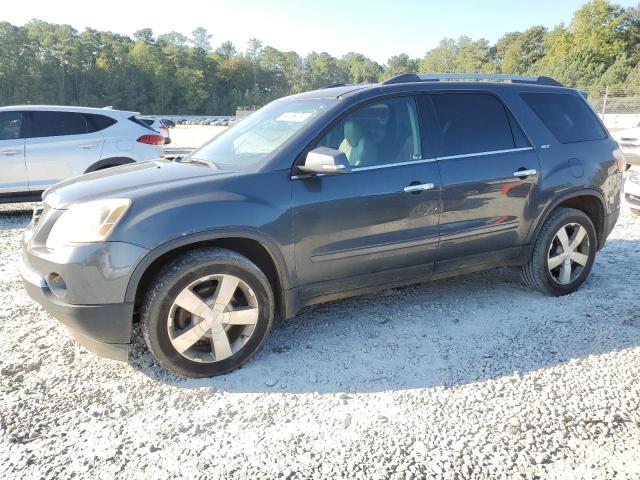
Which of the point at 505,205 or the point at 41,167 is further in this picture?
the point at 41,167

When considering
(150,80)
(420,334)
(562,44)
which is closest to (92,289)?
(420,334)

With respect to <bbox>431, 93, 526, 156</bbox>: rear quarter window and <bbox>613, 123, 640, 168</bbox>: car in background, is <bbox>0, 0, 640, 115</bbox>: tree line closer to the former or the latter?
<bbox>613, 123, 640, 168</bbox>: car in background

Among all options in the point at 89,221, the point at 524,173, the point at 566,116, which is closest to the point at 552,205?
the point at 524,173

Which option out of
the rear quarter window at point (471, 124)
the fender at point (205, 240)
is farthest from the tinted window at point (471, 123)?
the fender at point (205, 240)

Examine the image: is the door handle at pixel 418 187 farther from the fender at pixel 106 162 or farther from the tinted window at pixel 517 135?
the fender at pixel 106 162

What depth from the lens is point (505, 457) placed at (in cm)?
231

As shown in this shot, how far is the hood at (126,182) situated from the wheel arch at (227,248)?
0.36 metres

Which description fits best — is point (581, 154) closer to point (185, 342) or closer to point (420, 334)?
point (420, 334)

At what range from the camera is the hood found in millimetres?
2867

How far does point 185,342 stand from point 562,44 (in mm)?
102340

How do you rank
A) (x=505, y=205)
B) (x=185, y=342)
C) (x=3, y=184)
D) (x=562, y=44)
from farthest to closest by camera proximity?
(x=562, y=44) → (x=3, y=184) → (x=505, y=205) → (x=185, y=342)

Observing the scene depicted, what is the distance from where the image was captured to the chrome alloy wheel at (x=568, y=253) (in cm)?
419

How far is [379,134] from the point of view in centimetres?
346

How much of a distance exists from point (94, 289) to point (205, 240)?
65cm
